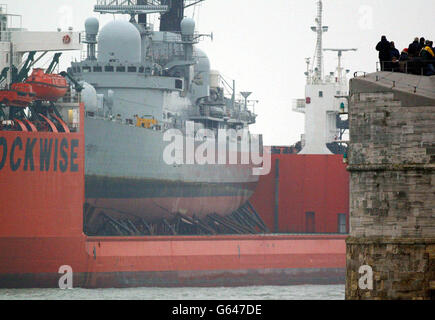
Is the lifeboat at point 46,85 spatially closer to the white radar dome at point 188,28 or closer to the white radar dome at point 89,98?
the white radar dome at point 89,98

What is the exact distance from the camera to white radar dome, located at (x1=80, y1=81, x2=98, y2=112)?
51750mm

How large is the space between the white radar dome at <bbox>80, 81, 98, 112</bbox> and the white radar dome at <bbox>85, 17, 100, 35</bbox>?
21.3 feet

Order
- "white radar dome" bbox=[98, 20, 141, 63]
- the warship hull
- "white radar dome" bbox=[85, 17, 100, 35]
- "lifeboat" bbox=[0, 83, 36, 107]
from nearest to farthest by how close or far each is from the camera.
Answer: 1. "lifeboat" bbox=[0, 83, 36, 107]
2. the warship hull
3. "white radar dome" bbox=[98, 20, 141, 63]
4. "white radar dome" bbox=[85, 17, 100, 35]

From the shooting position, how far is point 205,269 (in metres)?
51.0

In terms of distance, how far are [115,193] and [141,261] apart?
12.5 feet

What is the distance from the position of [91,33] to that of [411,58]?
118 ft

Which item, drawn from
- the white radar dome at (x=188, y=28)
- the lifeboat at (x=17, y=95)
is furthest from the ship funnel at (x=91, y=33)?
the lifeboat at (x=17, y=95)

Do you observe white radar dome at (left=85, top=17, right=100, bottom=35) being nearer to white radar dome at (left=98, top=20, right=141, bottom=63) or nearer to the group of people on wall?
white radar dome at (left=98, top=20, right=141, bottom=63)

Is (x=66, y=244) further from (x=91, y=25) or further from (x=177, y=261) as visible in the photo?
(x=91, y=25)

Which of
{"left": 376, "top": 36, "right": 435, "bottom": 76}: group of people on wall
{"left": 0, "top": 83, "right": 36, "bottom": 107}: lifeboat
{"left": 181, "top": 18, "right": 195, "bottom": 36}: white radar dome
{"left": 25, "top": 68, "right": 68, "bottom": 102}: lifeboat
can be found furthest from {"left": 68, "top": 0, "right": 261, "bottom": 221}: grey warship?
{"left": 376, "top": 36, "right": 435, "bottom": 76}: group of people on wall

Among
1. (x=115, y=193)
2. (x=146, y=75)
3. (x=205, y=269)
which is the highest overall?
(x=146, y=75)
